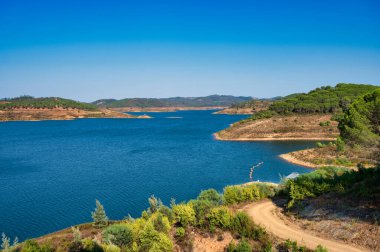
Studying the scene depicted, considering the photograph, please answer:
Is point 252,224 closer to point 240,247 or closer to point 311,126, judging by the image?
point 240,247

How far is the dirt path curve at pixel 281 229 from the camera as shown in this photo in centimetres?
1794

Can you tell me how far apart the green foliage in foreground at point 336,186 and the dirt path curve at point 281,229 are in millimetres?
1967

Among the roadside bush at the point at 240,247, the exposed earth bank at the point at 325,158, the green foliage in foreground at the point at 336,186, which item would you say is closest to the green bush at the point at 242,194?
the green foliage in foreground at the point at 336,186

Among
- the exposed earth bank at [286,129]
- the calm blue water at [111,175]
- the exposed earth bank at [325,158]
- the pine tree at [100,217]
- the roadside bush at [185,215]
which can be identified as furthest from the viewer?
the exposed earth bank at [286,129]

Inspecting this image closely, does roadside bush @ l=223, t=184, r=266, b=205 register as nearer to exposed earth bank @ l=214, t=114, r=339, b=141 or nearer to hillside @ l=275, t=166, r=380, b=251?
hillside @ l=275, t=166, r=380, b=251

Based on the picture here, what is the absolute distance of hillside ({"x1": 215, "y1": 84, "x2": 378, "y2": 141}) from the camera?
95.8 meters

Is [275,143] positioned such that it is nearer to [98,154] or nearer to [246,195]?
[98,154]

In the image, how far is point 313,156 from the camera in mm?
64438

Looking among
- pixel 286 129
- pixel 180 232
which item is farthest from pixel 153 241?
pixel 286 129

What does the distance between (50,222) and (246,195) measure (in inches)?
922

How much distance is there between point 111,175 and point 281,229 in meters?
43.3

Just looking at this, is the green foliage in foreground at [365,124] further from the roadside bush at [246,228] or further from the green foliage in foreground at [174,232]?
the roadside bush at [246,228]

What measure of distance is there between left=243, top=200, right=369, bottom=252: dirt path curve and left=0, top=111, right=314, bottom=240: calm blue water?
58.1ft

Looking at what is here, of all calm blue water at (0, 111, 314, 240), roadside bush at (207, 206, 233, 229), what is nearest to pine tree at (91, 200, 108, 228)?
calm blue water at (0, 111, 314, 240)
